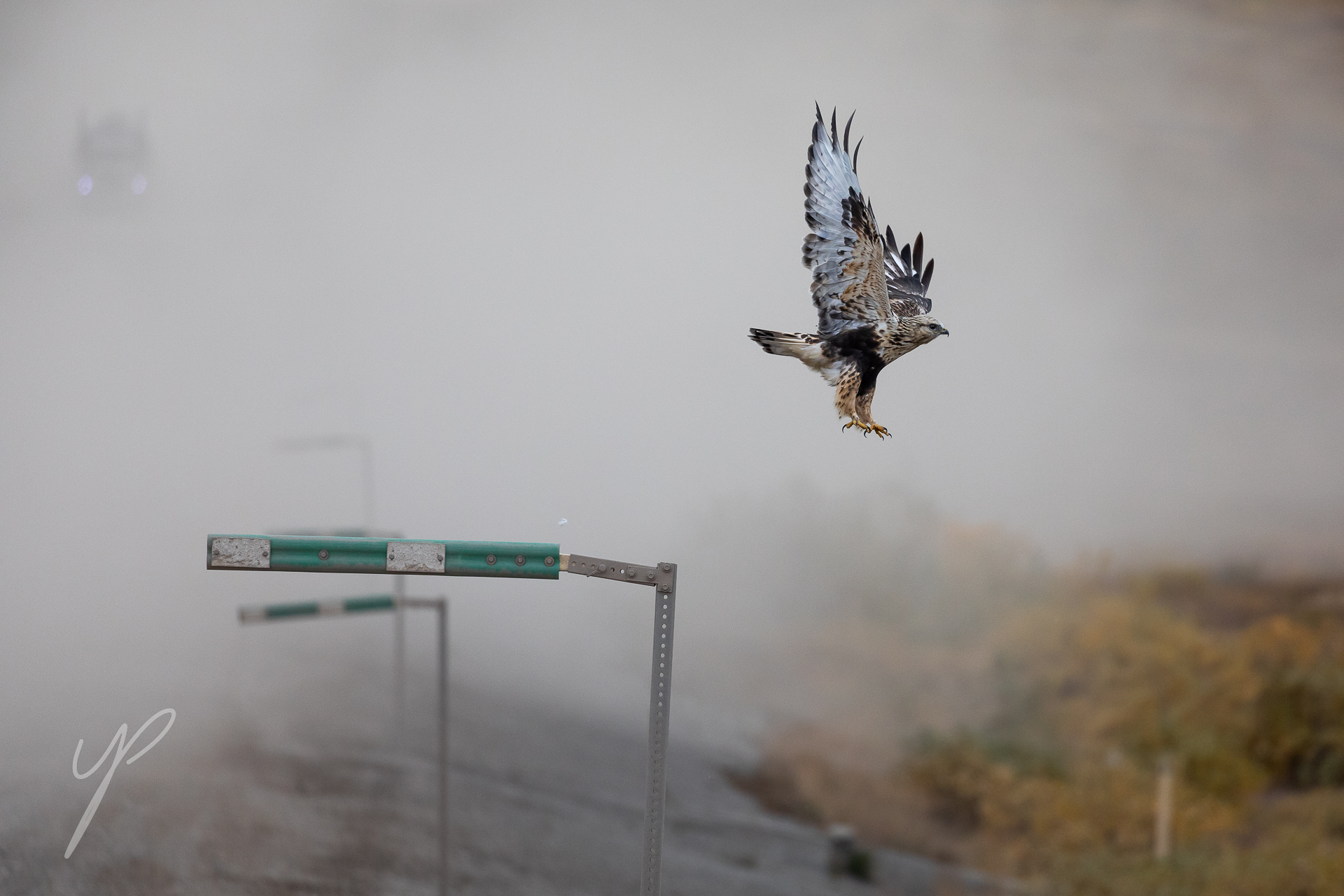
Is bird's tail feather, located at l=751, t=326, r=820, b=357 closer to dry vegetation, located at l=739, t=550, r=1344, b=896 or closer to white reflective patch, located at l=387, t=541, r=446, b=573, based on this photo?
white reflective patch, located at l=387, t=541, r=446, b=573

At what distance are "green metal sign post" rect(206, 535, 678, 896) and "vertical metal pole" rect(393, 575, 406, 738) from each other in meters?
3.57

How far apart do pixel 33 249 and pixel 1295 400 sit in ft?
28.7

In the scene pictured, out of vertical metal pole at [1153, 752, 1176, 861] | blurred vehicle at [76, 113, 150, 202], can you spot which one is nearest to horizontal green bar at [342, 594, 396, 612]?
blurred vehicle at [76, 113, 150, 202]

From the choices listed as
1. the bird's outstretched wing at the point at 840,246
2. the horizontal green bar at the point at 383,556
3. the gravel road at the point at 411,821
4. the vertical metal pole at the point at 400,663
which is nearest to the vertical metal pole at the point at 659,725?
the horizontal green bar at the point at 383,556

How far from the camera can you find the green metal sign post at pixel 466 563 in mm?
3029

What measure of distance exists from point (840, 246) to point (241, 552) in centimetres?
194

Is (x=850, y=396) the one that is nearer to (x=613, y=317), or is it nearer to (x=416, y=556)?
(x=416, y=556)

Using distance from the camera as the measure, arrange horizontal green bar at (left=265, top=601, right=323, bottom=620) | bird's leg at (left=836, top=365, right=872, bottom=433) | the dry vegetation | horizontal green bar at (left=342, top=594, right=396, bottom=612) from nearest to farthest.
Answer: bird's leg at (left=836, top=365, right=872, bottom=433), horizontal green bar at (left=265, top=601, right=323, bottom=620), horizontal green bar at (left=342, top=594, right=396, bottom=612), the dry vegetation

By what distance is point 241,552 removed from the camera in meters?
3.04

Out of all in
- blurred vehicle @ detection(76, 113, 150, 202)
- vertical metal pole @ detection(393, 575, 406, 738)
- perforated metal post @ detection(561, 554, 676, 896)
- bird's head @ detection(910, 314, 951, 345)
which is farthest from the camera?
vertical metal pole @ detection(393, 575, 406, 738)

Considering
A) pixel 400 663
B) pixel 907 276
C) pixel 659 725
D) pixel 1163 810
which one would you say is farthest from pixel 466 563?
pixel 1163 810

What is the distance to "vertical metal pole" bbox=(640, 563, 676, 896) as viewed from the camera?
126 inches

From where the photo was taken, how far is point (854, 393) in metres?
3.06

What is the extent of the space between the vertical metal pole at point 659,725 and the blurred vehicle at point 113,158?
4.56 meters
